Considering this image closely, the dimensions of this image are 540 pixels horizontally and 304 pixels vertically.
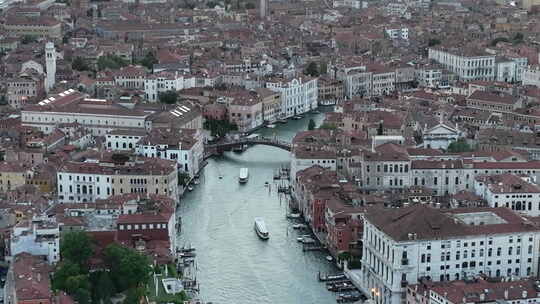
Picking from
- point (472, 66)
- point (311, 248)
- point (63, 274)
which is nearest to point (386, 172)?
point (311, 248)

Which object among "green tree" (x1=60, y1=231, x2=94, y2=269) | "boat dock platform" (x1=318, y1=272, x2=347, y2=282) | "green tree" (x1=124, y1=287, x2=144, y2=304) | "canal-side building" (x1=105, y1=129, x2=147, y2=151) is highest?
"green tree" (x1=60, y1=231, x2=94, y2=269)

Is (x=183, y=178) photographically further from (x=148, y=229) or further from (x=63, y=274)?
(x=63, y=274)

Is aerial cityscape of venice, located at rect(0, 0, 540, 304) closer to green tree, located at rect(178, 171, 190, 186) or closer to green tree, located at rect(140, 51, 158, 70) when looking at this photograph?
green tree, located at rect(178, 171, 190, 186)

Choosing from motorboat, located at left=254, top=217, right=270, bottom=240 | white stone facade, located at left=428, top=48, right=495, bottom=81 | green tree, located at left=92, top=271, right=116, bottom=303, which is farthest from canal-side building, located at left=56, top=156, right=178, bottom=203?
white stone facade, located at left=428, top=48, right=495, bottom=81

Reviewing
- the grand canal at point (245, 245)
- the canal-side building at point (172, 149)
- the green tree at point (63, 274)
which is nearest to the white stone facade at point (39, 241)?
the green tree at point (63, 274)

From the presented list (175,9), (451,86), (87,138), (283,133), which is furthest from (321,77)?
(175,9)

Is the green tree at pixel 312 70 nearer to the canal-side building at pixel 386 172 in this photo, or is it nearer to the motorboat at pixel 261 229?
the canal-side building at pixel 386 172
